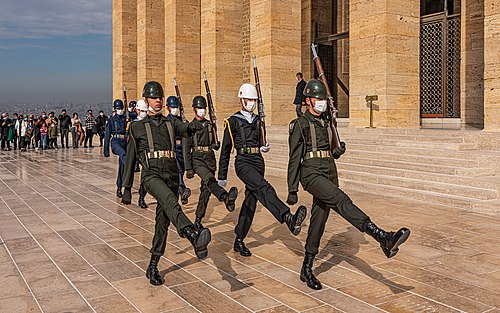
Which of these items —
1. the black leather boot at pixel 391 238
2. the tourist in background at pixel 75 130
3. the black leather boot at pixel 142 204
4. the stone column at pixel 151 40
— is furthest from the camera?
the tourist in background at pixel 75 130

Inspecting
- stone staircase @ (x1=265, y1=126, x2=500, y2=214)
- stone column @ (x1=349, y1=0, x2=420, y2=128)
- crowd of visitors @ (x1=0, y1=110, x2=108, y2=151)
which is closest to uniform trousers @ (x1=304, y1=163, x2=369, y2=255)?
stone staircase @ (x1=265, y1=126, x2=500, y2=214)

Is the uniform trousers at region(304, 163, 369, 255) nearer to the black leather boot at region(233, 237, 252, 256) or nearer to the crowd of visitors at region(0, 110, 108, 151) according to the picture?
the black leather boot at region(233, 237, 252, 256)

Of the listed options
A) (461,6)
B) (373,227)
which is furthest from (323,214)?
(461,6)

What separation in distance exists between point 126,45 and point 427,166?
→ 20.5 metres

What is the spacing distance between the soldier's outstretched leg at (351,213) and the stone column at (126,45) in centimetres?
2313

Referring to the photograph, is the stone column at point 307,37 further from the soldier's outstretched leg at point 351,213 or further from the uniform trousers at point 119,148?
the soldier's outstretched leg at point 351,213

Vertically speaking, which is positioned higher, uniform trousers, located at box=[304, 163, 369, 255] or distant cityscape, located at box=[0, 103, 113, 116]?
distant cityscape, located at box=[0, 103, 113, 116]

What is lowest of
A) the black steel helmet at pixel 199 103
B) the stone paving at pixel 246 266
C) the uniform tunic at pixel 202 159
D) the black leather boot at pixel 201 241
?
the stone paving at pixel 246 266

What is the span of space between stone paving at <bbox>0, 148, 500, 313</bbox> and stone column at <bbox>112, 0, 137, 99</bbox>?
1907 cm

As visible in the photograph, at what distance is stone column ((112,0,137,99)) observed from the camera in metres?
26.1

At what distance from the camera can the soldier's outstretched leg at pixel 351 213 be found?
12.5 ft

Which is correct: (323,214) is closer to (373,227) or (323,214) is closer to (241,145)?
(373,227)

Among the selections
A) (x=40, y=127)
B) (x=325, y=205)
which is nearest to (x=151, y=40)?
(x=40, y=127)

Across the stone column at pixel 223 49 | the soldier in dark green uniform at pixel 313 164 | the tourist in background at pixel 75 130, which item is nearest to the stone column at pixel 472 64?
the stone column at pixel 223 49
